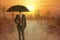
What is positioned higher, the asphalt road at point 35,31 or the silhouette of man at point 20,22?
the silhouette of man at point 20,22

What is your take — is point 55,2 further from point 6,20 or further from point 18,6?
point 6,20

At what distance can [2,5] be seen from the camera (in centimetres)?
369

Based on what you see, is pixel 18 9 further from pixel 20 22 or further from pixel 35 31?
pixel 35 31

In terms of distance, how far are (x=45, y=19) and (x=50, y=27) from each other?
0.19 metres

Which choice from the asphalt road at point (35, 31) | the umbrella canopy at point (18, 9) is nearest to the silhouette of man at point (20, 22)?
the umbrella canopy at point (18, 9)

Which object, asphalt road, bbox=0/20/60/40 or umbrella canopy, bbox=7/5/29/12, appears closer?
umbrella canopy, bbox=7/5/29/12

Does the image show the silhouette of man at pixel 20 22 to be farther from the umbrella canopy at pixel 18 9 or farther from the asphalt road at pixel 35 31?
the asphalt road at pixel 35 31

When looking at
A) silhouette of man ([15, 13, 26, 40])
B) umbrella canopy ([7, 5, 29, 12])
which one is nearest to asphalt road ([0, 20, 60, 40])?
silhouette of man ([15, 13, 26, 40])

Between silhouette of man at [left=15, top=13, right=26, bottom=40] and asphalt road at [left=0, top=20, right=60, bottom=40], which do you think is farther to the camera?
asphalt road at [left=0, top=20, right=60, bottom=40]

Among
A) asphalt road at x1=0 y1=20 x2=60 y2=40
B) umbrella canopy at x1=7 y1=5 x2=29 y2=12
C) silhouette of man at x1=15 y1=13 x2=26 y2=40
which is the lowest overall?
asphalt road at x1=0 y1=20 x2=60 y2=40

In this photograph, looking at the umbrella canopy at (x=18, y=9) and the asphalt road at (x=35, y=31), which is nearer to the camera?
the umbrella canopy at (x=18, y=9)

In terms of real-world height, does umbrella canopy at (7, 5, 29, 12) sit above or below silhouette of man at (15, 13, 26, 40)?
above

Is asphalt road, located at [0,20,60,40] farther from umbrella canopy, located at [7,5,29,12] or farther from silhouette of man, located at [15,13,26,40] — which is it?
umbrella canopy, located at [7,5,29,12]

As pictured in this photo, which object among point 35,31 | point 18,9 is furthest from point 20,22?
point 35,31
